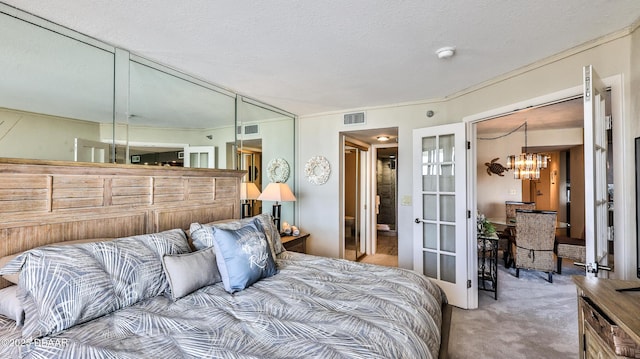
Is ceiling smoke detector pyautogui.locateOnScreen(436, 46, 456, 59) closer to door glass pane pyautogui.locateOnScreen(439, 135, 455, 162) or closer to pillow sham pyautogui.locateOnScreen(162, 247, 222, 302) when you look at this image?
door glass pane pyautogui.locateOnScreen(439, 135, 455, 162)

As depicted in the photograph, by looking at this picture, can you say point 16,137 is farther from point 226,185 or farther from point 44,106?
point 226,185

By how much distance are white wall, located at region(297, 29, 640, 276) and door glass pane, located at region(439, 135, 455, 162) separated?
246 mm

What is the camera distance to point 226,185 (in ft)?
10.4

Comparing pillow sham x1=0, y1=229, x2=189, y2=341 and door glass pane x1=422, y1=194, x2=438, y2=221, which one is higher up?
door glass pane x1=422, y1=194, x2=438, y2=221

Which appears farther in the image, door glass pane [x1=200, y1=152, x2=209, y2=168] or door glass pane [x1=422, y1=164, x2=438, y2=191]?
door glass pane [x1=422, y1=164, x2=438, y2=191]

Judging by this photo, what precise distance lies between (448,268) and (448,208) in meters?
0.72

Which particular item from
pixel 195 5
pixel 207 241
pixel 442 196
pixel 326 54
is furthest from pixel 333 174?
pixel 195 5

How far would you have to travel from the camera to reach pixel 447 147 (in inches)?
134

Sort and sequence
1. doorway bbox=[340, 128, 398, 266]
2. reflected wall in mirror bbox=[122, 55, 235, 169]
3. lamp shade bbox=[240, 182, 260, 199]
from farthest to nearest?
doorway bbox=[340, 128, 398, 266]
lamp shade bbox=[240, 182, 260, 199]
reflected wall in mirror bbox=[122, 55, 235, 169]

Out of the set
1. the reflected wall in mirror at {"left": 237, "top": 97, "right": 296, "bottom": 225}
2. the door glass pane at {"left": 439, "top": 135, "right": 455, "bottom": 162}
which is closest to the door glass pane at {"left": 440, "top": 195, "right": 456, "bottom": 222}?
the door glass pane at {"left": 439, "top": 135, "right": 455, "bottom": 162}

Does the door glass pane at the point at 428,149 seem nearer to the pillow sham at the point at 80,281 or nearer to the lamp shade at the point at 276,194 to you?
the lamp shade at the point at 276,194

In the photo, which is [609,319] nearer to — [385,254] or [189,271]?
[189,271]

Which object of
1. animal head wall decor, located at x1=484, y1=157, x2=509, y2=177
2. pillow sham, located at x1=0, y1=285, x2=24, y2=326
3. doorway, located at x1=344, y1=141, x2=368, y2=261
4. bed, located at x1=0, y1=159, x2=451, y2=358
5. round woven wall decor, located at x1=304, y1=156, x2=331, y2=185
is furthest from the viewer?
animal head wall decor, located at x1=484, y1=157, x2=509, y2=177

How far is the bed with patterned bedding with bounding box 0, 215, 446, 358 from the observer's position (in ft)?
3.96
